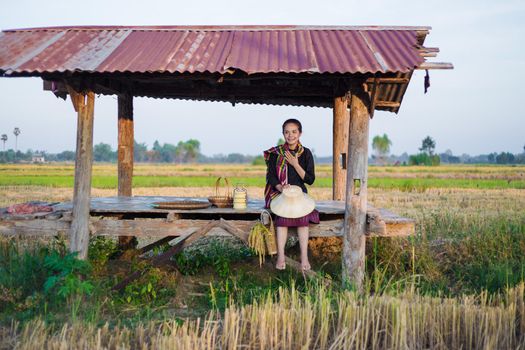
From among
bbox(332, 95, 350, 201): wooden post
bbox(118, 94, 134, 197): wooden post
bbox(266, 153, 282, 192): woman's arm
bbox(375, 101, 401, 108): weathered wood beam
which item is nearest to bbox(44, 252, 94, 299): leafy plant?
bbox(266, 153, 282, 192): woman's arm

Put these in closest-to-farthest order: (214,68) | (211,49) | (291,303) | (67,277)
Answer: (291,303) < (67,277) < (214,68) < (211,49)

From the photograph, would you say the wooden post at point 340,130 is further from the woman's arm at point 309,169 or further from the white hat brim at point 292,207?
the white hat brim at point 292,207

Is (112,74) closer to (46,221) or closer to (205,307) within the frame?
(46,221)

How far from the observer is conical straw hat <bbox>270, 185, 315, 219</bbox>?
21.4 ft

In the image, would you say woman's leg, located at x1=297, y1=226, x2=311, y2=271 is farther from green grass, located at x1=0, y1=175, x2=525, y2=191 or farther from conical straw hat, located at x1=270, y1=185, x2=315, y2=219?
green grass, located at x1=0, y1=175, x2=525, y2=191

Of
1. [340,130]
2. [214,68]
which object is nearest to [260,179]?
[340,130]

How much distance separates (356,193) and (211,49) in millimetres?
2513

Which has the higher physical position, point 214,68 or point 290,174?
point 214,68

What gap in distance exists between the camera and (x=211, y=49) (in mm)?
6840

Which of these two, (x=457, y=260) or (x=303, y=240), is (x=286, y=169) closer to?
(x=303, y=240)

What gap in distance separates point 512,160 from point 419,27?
114 meters

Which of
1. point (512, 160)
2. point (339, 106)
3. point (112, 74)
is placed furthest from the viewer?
point (512, 160)

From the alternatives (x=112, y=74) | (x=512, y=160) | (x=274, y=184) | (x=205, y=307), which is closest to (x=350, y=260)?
(x=274, y=184)

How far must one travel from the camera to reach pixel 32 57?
6.53 m
